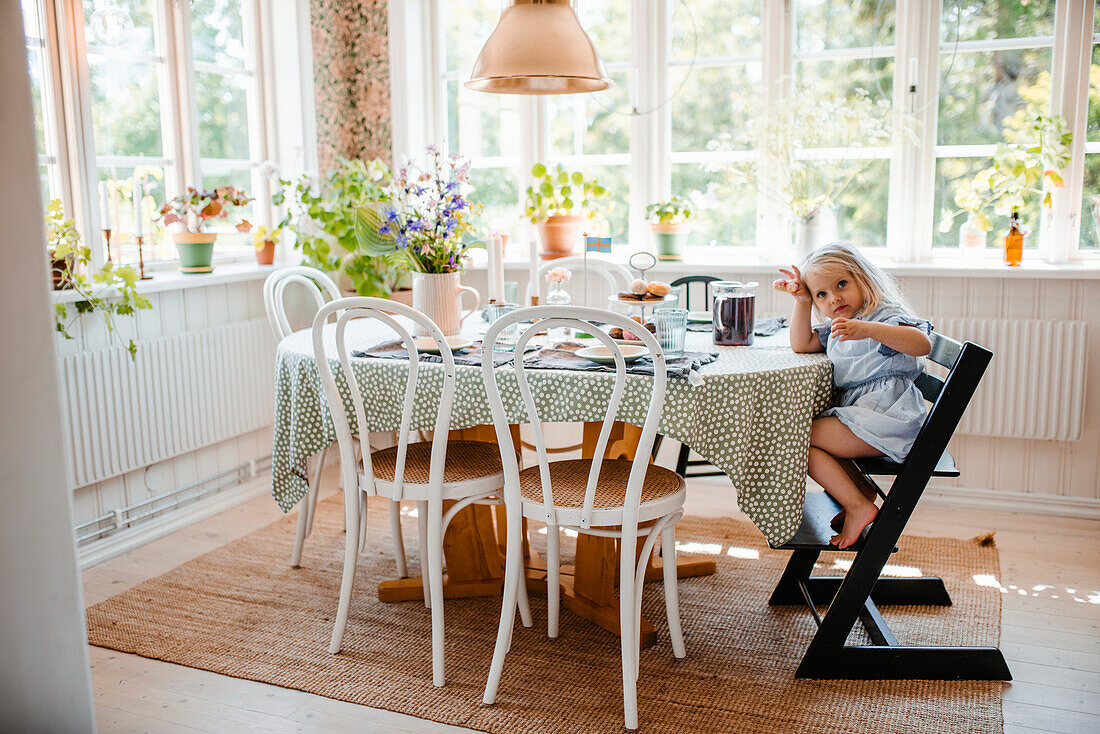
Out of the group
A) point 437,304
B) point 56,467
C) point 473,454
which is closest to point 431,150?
point 437,304

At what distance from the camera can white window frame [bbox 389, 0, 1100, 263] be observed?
3420 mm

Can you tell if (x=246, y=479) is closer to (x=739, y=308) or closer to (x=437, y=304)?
(x=437, y=304)

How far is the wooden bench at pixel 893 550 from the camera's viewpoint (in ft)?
6.95

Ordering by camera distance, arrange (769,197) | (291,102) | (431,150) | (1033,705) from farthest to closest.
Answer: (291,102)
(769,197)
(431,150)
(1033,705)

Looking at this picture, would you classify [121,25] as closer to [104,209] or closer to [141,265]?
[104,209]

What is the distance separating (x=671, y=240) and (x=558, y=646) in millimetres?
1938

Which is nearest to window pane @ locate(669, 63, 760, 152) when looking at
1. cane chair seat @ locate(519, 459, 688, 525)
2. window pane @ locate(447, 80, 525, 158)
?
window pane @ locate(447, 80, 525, 158)

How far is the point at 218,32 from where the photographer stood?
384 centimetres

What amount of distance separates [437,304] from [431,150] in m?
0.44

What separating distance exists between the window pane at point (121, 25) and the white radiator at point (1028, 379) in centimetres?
315

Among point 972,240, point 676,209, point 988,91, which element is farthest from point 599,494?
point 988,91

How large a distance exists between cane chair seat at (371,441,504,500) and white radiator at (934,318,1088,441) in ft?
6.39

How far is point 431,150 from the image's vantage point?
262 cm

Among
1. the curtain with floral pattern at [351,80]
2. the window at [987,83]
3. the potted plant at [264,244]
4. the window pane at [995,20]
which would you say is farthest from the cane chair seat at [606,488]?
the curtain with floral pattern at [351,80]
